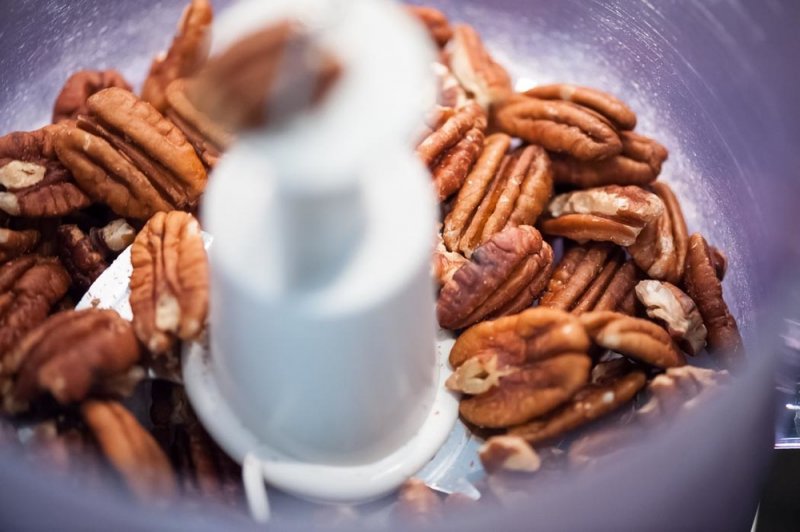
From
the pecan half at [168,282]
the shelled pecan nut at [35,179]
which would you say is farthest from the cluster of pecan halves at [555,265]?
the shelled pecan nut at [35,179]

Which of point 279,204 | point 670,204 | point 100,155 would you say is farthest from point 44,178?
point 670,204

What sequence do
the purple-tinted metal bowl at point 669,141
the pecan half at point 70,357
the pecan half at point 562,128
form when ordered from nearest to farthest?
the purple-tinted metal bowl at point 669,141 → the pecan half at point 70,357 → the pecan half at point 562,128

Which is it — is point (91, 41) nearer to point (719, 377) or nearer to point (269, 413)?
point (269, 413)

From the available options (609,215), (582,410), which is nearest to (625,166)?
(609,215)

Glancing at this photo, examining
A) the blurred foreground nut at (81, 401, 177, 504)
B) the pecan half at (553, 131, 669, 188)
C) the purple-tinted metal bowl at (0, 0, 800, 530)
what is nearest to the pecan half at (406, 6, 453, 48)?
the purple-tinted metal bowl at (0, 0, 800, 530)

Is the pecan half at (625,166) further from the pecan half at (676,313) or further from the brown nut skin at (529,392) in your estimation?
the brown nut skin at (529,392)

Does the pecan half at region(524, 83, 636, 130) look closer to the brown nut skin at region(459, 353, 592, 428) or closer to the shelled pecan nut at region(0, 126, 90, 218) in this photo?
the brown nut skin at region(459, 353, 592, 428)
